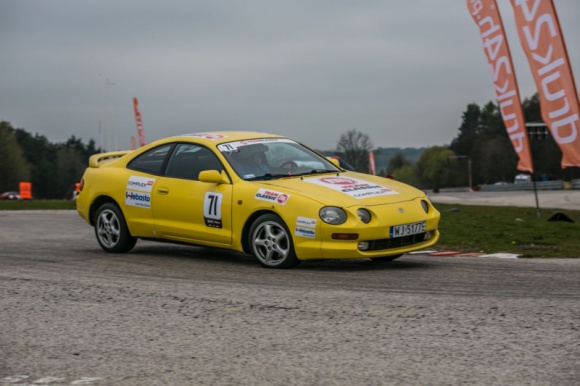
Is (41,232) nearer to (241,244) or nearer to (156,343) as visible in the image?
(241,244)

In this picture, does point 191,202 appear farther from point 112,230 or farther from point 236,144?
point 112,230

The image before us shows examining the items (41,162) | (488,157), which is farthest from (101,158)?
(41,162)

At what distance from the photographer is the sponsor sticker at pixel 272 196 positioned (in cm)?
927

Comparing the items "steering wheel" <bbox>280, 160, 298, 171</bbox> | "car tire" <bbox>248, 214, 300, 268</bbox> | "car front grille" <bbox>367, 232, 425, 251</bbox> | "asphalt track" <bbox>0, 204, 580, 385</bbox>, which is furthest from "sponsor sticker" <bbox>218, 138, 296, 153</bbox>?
"car front grille" <bbox>367, 232, 425, 251</bbox>

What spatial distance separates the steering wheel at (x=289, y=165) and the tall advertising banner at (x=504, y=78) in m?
10.6

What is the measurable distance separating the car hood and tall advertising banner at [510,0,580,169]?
8081 mm

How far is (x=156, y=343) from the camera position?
5441mm

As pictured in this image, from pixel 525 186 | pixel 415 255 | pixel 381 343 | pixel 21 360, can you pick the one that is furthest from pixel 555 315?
pixel 525 186

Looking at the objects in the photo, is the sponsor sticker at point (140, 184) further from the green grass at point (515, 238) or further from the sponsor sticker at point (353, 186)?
the green grass at point (515, 238)

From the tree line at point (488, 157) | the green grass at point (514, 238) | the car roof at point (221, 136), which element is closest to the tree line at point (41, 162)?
the tree line at point (488, 157)

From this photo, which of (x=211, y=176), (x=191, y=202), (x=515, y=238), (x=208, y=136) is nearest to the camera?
(x=211, y=176)

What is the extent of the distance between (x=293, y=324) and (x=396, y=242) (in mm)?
3503

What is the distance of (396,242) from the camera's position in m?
9.27

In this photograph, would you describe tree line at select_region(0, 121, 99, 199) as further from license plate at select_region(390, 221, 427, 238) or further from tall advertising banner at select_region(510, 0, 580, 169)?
license plate at select_region(390, 221, 427, 238)
